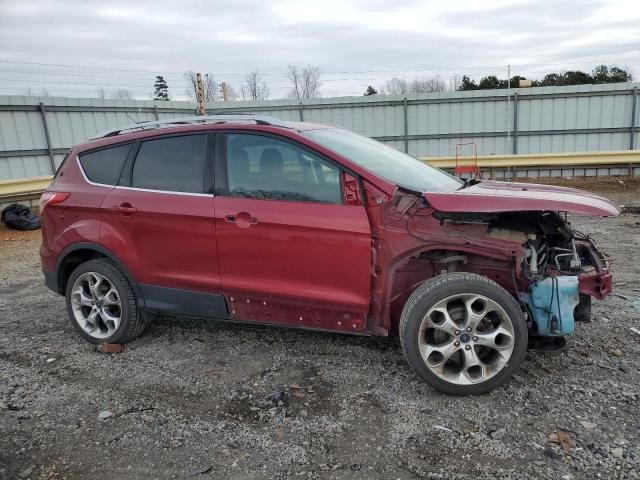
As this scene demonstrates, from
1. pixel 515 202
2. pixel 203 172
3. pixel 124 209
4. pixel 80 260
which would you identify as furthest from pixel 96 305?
pixel 515 202

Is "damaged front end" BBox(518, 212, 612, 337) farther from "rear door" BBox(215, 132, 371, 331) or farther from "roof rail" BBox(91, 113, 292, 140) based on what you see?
"roof rail" BBox(91, 113, 292, 140)

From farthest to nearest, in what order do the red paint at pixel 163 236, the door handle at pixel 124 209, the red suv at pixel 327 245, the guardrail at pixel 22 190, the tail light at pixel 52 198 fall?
the guardrail at pixel 22 190
the tail light at pixel 52 198
the door handle at pixel 124 209
the red paint at pixel 163 236
the red suv at pixel 327 245

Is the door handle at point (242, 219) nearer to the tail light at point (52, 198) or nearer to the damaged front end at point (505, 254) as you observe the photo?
the damaged front end at point (505, 254)

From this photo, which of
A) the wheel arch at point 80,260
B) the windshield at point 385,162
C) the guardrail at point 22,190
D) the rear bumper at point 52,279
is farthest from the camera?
the guardrail at point 22,190

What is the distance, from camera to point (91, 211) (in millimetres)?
4082

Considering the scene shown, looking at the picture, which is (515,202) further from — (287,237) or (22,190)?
(22,190)

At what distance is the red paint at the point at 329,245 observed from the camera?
322 centimetres

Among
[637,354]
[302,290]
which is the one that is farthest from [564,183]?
[302,290]

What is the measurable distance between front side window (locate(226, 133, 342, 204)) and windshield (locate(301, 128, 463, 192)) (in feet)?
0.61

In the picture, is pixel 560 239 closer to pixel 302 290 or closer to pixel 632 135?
pixel 302 290

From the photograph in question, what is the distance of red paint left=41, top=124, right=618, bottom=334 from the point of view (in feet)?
10.6

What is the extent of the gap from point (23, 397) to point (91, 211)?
4.86ft

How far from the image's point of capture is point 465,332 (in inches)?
124

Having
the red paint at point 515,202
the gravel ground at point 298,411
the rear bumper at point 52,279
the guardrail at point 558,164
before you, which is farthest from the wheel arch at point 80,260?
the guardrail at point 558,164
